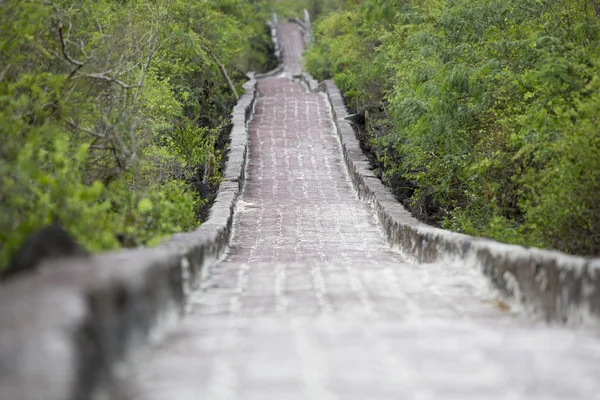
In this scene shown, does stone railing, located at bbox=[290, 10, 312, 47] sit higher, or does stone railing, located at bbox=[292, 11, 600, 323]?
stone railing, located at bbox=[290, 10, 312, 47]

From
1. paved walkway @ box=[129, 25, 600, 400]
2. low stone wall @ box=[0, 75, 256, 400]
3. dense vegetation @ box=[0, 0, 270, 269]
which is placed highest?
dense vegetation @ box=[0, 0, 270, 269]

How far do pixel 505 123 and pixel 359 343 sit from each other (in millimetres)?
7372

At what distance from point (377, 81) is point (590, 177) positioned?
15.8 m

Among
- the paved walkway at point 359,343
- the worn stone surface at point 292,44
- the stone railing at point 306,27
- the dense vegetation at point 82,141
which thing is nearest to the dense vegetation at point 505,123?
the paved walkway at point 359,343

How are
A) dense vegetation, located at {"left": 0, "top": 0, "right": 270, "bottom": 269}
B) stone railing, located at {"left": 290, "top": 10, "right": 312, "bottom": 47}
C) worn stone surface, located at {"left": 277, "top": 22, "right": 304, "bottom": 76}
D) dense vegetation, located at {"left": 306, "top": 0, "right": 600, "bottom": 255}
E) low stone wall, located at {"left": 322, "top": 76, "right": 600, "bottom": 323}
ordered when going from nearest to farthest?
low stone wall, located at {"left": 322, "top": 76, "right": 600, "bottom": 323}
dense vegetation, located at {"left": 0, "top": 0, "right": 270, "bottom": 269}
dense vegetation, located at {"left": 306, "top": 0, "right": 600, "bottom": 255}
worn stone surface, located at {"left": 277, "top": 22, "right": 304, "bottom": 76}
stone railing, located at {"left": 290, "top": 10, "right": 312, "bottom": 47}

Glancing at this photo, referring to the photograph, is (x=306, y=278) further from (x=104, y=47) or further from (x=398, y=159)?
(x=398, y=159)

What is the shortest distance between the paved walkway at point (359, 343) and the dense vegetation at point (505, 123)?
4.81 feet

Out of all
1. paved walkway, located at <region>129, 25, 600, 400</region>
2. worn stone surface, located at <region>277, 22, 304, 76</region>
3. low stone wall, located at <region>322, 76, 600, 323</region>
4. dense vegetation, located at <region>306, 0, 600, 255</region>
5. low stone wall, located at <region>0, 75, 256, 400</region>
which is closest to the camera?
low stone wall, located at <region>0, 75, 256, 400</region>

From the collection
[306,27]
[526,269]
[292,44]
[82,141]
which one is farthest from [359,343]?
[306,27]

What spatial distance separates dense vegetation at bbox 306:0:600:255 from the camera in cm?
821

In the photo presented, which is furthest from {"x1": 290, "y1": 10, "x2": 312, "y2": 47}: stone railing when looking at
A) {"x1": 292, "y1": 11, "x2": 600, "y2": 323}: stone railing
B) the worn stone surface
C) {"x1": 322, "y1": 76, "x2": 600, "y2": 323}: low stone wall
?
{"x1": 322, "y1": 76, "x2": 600, "y2": 323}: low stone wall

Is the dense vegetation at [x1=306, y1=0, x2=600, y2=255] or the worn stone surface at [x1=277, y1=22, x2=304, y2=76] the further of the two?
the worn stone surface at [x1=277, y1=22, x2=304, y2=76]

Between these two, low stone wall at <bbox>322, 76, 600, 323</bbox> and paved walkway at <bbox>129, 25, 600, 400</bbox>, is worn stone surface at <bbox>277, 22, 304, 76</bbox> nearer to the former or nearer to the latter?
low stone wall at <bbox>322, 76, 600, 323</bbox>

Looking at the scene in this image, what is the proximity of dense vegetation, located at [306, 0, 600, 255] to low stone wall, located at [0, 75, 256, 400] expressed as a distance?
421 centimetres
